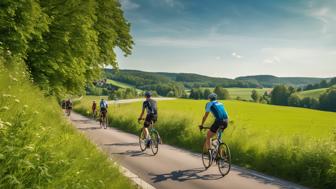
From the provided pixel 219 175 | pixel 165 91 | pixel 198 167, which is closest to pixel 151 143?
pixel 198 167

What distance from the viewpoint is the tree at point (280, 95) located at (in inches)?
4988

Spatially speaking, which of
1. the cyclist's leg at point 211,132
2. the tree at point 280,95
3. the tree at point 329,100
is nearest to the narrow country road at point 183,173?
the cyclist's leg at point 211,132

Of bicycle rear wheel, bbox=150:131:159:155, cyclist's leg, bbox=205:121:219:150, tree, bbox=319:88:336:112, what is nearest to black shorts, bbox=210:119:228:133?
cyclist's leg, bbox=205:121:219:150

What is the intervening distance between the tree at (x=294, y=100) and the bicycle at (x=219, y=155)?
11406 centimetres

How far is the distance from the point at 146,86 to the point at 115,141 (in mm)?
178068

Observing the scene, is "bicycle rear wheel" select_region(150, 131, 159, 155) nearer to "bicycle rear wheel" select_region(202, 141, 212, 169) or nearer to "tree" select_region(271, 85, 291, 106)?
"bicycle rear wheel" select_region(202, 141, 212, 169)

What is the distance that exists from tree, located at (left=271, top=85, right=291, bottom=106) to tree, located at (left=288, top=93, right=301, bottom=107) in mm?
4083

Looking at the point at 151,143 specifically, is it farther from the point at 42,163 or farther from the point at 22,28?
the point at 42,163

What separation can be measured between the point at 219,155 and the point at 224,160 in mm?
336

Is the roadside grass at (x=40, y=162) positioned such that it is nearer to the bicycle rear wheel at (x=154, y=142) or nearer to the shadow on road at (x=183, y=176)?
the shadow on road at (x=183, y=176)

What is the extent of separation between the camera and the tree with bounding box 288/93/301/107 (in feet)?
391

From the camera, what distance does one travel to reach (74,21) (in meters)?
17.2

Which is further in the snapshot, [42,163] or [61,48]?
Result: [61,48]

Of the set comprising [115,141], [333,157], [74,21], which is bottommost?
[115,141]
